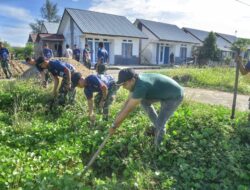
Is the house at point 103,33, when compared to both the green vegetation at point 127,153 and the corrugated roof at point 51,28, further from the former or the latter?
the green vegetation at point 127,153

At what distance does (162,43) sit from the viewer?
3172 cm

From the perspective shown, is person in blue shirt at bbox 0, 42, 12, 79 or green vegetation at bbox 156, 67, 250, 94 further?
green vegetation at bbox 156, 67, 250, 94

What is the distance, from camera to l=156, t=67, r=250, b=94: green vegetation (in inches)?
515

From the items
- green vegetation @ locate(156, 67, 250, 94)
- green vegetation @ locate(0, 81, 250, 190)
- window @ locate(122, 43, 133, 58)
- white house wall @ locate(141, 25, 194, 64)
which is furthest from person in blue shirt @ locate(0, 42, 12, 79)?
white house wall @ locate(141, 25, 194, 64)

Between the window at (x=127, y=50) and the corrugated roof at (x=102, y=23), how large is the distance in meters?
1.08

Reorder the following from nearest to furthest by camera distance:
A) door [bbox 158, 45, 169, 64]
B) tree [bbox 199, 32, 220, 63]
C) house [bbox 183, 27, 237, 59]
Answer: tree [bbox 199, 32, 220, 63] → door [bbox 158, 45, 169, 64] → house [bbox 183, 27, 237, 59]

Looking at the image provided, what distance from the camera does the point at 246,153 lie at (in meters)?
4.73

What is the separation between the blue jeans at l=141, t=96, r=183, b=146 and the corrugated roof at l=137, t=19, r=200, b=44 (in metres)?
26.0

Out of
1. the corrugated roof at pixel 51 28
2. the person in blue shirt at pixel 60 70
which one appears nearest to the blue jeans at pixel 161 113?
the person in blue shirt at pixel 60 70

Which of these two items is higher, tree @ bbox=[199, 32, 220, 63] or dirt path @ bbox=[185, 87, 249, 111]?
tree @ bbox=[199, 32, 220, 63]

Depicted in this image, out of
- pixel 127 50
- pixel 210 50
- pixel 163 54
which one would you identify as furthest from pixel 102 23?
pixel 210 50

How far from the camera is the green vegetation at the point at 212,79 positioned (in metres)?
13.1

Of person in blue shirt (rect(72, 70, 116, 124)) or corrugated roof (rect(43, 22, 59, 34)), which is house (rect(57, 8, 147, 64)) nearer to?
corrugated roof (rect(43, 22, 59, 34))

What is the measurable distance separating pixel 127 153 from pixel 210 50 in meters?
26.2
